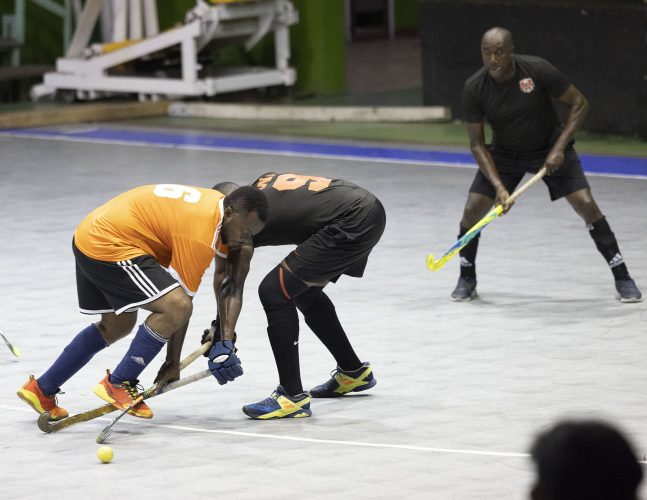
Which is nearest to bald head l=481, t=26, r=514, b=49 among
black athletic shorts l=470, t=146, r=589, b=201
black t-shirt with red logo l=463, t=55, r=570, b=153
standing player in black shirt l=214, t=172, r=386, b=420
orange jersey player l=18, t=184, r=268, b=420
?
black t-shirt with red logo l=463, t=55, r=570, b=153

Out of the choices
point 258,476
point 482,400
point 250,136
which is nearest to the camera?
point 258,476

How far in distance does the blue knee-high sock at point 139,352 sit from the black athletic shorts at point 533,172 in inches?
129

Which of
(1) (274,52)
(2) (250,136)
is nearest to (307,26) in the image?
(1) (274,52)

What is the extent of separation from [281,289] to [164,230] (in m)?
0.64

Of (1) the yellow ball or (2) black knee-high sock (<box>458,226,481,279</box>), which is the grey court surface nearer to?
(1) the yellow ball

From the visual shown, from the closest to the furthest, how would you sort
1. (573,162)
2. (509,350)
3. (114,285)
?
(114,285)
(509,350)
(573,162)

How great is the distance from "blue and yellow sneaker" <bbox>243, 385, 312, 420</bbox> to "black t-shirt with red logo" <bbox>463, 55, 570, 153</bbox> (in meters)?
2.86


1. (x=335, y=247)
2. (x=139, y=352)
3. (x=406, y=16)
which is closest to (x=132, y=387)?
(x=139, y=352)

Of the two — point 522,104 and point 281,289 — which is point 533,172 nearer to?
point 522,104

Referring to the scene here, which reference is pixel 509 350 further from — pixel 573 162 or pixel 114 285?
pixel 114 285

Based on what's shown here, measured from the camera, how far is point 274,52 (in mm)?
20125

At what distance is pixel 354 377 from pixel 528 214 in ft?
16.7

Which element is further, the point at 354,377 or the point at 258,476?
the point at 354,377

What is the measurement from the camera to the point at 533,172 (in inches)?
340
